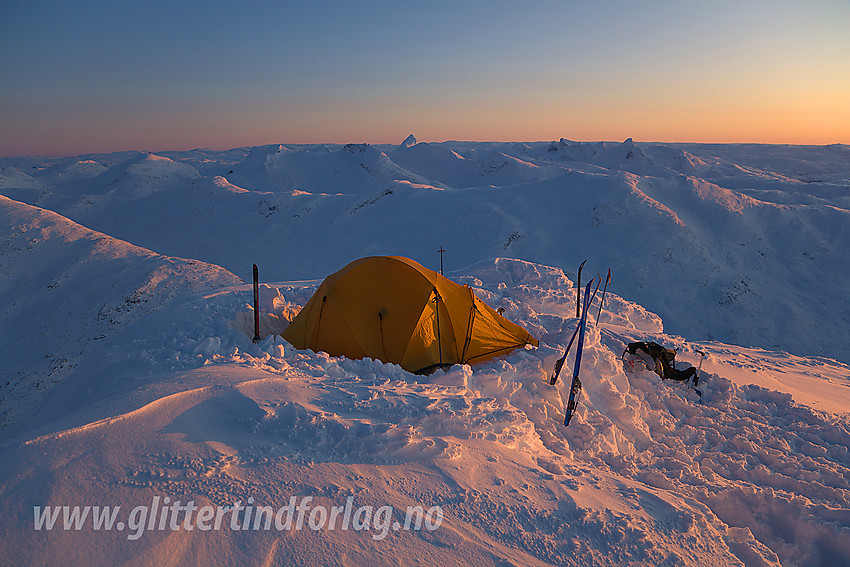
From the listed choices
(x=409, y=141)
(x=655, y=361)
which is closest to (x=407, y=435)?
(x=655, y=361)

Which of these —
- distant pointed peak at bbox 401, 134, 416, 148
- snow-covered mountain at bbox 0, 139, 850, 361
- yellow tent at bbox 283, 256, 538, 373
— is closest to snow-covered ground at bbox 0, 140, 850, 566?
yellow tent at bbox 283, 256, 538, 373

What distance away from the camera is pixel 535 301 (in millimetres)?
12773

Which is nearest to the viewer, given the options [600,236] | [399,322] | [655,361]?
[399,322]

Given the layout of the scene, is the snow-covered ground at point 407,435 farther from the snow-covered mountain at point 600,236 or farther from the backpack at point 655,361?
the snow-covered mountain at point 600,236

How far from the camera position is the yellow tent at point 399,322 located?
25.9 feet

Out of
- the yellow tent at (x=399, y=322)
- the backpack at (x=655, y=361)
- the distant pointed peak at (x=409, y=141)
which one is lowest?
the backpack at (x=655, y=361)

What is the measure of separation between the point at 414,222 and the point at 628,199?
13667 millimetres

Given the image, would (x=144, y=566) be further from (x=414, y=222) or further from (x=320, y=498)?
(x=414, y=222)

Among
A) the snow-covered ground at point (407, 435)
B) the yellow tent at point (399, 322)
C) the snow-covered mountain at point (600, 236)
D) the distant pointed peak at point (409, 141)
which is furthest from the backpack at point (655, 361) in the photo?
the distant pointed peak at point (409, 141)

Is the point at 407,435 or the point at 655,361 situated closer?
the point at 407,435

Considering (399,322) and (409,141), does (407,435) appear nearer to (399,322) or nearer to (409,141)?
(399,322)

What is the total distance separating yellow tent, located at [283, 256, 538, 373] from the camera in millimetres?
7883

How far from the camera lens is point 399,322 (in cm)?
798

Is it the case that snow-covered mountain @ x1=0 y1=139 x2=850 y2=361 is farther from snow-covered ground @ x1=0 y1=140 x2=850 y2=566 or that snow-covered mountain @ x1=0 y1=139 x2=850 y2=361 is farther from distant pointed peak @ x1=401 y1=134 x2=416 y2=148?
distant pointed peak @ x1=401 y1=134 x2=416 y2=148
